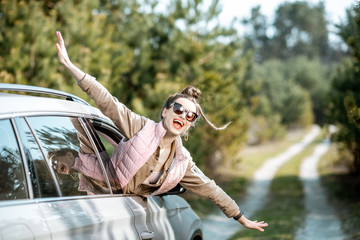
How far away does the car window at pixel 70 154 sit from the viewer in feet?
8.10

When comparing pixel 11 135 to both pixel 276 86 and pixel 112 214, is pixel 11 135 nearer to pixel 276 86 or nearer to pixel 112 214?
pixel 112 214

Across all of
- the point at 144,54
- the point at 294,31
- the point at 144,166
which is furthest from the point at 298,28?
the point at 144,166

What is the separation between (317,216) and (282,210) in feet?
3.29

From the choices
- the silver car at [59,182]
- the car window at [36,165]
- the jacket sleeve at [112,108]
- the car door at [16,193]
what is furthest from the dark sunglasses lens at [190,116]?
the car door at [16,193]

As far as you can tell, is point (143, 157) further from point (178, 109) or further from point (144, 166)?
point (178, 109)

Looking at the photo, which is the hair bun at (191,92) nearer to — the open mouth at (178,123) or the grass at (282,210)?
the open mouth at (178,123)

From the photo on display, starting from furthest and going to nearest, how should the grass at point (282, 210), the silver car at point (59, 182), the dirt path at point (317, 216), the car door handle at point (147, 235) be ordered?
the dirt path at point (317, 216)
the grass at point (282, 210)
the car door handle at point (147, 235)
the silver car at point (59, 182)

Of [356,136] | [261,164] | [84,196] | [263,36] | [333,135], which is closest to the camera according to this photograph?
[84,196]

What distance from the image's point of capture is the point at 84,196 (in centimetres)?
257

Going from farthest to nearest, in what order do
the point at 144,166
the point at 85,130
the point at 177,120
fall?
the point at 177,120 < the point at 144,166 < the point at 85,130

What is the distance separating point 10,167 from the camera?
220cm

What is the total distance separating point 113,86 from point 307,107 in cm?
3955

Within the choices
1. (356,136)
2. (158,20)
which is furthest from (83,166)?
(158,20)

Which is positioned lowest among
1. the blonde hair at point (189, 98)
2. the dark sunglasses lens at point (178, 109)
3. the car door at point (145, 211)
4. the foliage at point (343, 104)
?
the car door at point (145, 211)
